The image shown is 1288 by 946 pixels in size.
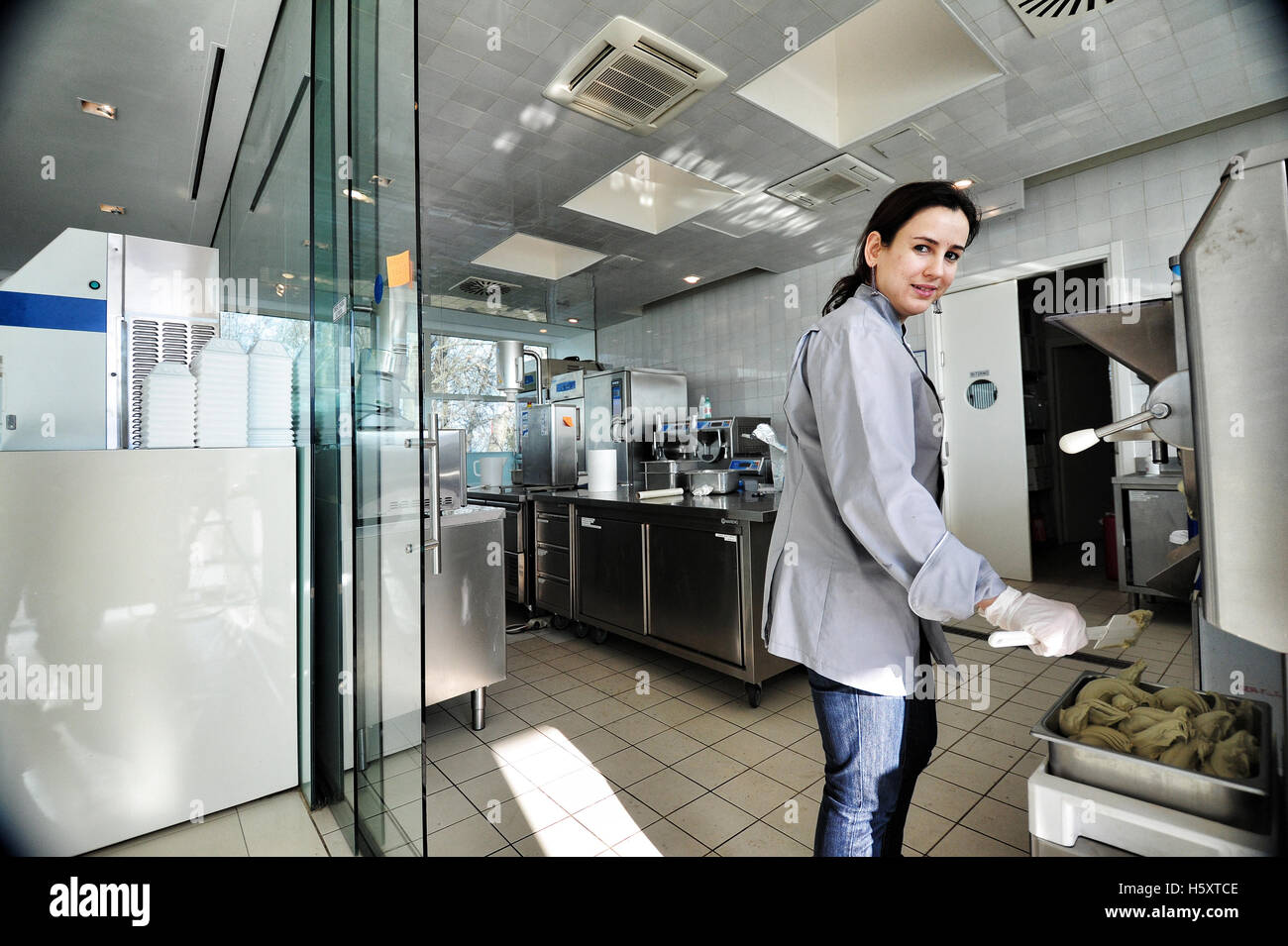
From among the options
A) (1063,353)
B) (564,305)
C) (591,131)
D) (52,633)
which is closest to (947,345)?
(1063,353)

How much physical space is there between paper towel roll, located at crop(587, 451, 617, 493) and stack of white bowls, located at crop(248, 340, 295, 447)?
2121 millimetres

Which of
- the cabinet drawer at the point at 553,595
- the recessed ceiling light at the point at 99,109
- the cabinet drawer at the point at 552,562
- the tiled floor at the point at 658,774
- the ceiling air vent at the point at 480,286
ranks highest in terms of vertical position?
the recessed ceiling light at the point at 99,109

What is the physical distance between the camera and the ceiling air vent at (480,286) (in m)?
6.05

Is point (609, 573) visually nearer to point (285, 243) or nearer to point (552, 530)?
point (552, 530)

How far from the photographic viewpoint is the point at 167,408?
1930mm

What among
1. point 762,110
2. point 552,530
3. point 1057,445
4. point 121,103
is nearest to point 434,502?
point 552,530

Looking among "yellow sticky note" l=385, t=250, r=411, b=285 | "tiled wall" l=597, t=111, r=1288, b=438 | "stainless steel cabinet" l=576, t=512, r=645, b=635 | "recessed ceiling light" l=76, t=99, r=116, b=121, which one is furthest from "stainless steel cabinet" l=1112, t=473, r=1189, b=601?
"recessed ceiling light" l=76, t=99, r=116, b=121

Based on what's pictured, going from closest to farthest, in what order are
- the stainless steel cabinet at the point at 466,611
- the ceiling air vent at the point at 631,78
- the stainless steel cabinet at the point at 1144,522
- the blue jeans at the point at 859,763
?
1. the blue jeans at the point at 859,763
2. the stainless steel cabinet at the point at 466,611
3. the ceiling air vent at the point at 631,78
4. the stainless steel cabinet at the point at 1144,522

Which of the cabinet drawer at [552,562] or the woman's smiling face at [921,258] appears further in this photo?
the cabinet drawer at [552,562]

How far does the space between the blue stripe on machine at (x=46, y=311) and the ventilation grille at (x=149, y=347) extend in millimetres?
119

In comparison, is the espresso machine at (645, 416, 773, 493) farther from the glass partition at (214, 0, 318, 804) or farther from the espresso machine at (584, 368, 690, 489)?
the glass partition at (214, 0, 318, 804)

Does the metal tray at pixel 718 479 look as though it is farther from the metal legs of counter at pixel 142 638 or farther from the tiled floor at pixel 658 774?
the metal legs of counter at pixel 142 638

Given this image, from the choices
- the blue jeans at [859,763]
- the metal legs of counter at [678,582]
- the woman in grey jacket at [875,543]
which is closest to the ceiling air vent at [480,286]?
the metal legs of counter at [678,582]

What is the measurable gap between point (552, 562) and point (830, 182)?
3226 millimetres
